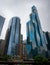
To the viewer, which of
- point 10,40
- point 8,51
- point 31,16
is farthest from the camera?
point 31,16

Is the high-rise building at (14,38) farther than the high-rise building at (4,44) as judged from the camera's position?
Yes

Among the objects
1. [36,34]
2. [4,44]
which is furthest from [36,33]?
[4,44]

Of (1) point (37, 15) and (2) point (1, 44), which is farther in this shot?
(1) point (37, 15)

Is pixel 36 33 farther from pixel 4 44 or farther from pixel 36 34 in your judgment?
pixel 4 44

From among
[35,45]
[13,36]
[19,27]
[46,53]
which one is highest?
[19,27]

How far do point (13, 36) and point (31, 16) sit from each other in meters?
14.4

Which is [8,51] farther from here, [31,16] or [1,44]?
[31,16]

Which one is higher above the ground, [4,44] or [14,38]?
[14,38]

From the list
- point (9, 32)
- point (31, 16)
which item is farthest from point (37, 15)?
point (9, 32)

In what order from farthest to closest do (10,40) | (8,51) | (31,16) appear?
(31,16)
(10,40)
(8,51)

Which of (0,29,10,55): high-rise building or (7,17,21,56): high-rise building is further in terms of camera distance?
(7,17,21,56): high-rise building

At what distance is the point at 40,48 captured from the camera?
55312mm

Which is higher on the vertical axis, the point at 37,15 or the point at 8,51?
the point at 37,15

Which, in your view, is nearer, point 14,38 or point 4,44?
point 4,44
